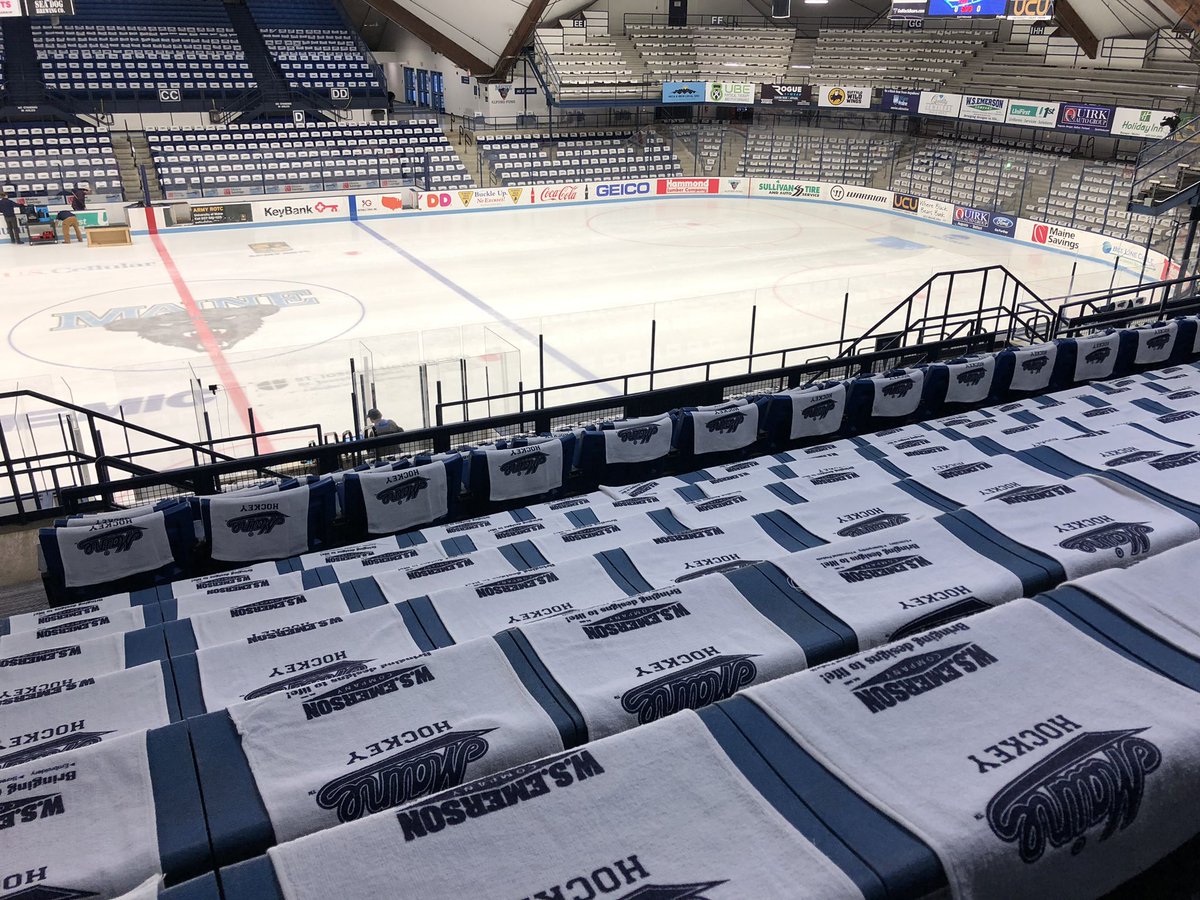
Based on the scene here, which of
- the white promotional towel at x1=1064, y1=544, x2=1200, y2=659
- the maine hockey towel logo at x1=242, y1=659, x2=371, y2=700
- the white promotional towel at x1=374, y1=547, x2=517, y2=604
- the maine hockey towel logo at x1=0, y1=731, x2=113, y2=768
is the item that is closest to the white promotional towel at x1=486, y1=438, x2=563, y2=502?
the white promotional towel at x1=374, y1=547, x2=517, y2=604

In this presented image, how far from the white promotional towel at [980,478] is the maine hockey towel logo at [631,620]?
130 inches

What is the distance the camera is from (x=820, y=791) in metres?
2.07

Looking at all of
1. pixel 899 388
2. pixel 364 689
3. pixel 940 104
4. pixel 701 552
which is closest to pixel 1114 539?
pixel 701 552

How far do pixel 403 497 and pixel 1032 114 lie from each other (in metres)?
28.5

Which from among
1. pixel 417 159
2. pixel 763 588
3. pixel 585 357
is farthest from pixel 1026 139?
pixel 763 588

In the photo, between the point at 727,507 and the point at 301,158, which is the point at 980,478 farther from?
the point at 301,158

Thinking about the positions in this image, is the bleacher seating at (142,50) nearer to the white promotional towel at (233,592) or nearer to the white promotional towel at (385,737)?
the white promotional towel at (233,592)

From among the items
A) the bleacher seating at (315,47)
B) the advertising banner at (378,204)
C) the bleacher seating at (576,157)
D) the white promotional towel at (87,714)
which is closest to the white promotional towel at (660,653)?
the white promotional towel at (87,714)

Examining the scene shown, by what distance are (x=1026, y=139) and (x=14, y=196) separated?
33706 millimetres

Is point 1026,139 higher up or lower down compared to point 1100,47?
lower down

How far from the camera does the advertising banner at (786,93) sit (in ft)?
113

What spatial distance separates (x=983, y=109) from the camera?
99.1 ft

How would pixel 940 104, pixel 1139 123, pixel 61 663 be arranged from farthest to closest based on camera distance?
pixel 940 104
pixel 1139 123
pixel 61 663

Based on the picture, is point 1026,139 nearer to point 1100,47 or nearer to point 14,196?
point 1100,47
